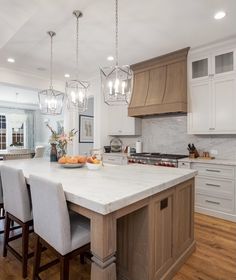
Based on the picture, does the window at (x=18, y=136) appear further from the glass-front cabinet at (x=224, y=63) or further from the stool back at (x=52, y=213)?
the glass-front cabinet at (x=224, y=63)

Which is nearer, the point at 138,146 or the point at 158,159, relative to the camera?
the point at 158,159

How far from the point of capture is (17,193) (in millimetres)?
1924

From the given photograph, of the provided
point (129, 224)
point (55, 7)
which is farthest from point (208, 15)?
point (129, 224)

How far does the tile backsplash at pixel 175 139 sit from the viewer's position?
12.0ft

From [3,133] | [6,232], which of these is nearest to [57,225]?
[6,232]

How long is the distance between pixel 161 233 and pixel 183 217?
1.51 feet

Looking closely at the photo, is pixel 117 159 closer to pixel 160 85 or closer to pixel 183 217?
pixel 160 85

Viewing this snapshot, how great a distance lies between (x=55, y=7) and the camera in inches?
95.7

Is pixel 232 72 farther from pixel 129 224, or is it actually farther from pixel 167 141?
pixel 129 224

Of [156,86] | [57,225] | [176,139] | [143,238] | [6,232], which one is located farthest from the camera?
[176,139]

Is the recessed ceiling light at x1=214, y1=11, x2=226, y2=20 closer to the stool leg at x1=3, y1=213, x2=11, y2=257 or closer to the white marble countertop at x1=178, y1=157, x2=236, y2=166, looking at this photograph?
the white marble countertop at x1=178, y1=157, x2=236, y2=166

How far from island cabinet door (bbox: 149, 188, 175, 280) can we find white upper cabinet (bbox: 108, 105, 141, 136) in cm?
305

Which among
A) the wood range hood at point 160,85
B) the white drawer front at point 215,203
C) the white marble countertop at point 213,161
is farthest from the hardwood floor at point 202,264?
the wood range hood at point 160,85

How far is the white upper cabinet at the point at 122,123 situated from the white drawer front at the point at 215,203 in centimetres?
208
